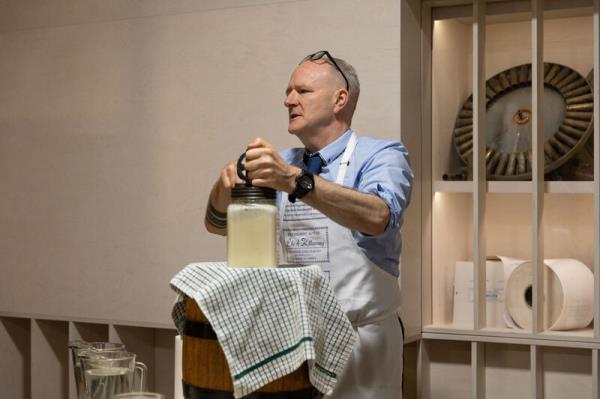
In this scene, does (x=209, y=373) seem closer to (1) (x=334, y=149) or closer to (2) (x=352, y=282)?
(2) (x=352, y=282)

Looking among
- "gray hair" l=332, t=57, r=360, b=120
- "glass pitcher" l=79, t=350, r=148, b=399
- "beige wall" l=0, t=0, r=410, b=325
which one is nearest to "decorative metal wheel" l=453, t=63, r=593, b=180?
"beige wall" l=0, t=0, r=410, b=325

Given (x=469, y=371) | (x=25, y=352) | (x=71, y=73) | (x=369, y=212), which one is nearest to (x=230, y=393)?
(x=369, y=212)

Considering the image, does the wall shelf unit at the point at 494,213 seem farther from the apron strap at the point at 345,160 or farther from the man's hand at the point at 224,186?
the man's hand at the point at 224,186

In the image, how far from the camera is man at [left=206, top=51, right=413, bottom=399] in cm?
198

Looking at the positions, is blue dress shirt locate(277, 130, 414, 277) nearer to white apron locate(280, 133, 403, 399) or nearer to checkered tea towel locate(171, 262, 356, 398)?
white apron locate(280, 133, 403, 399)

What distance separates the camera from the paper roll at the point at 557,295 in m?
2.79

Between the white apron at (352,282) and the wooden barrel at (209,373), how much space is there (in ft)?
2.39

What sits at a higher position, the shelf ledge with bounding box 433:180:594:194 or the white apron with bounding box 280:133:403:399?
the shelf ledge with bounding box 433:180:594:194

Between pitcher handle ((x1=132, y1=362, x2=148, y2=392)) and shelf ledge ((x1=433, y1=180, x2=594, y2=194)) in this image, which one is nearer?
pitcher handle ((x1=132, y1=362, x2=148, y2=392))

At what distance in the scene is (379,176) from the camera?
1939mm

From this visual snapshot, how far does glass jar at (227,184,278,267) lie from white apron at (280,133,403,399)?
2.20 ft

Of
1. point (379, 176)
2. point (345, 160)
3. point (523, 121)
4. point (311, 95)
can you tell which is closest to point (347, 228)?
point (379, 176)

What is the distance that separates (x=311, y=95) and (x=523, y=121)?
1.11 m

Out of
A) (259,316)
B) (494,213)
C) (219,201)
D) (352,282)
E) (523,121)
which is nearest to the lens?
(259,316)
